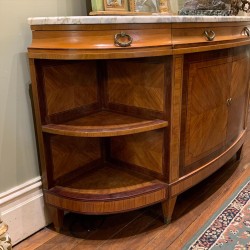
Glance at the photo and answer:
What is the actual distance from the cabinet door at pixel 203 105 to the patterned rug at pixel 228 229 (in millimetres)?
268

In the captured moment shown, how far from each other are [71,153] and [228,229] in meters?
0.80

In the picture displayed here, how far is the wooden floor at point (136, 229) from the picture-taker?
1293 millimetres

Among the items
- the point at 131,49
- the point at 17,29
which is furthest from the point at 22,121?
the point at 131,49

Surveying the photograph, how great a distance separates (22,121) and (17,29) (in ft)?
1.20

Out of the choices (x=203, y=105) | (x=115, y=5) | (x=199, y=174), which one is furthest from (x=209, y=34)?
(x=199, y=174)

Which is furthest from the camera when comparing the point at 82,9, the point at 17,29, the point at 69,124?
the point at 82,9

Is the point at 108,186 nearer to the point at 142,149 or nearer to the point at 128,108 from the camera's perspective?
the point at 142,149

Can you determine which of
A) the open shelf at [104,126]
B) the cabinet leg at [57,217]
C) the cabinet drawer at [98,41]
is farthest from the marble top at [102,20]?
the cabinet leg at [57,217]

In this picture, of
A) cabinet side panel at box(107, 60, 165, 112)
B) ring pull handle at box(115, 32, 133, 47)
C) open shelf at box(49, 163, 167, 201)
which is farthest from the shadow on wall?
open shelf at box(49, 163, 167, 201)

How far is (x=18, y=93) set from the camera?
1223mm

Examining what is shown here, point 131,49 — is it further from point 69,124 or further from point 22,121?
point 22,121

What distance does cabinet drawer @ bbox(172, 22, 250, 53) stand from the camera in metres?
1.17

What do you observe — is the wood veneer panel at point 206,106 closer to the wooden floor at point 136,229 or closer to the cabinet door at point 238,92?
the cabinet door at point 238,92

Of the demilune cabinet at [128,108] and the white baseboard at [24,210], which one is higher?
the demilune cabinet at [128,108]
